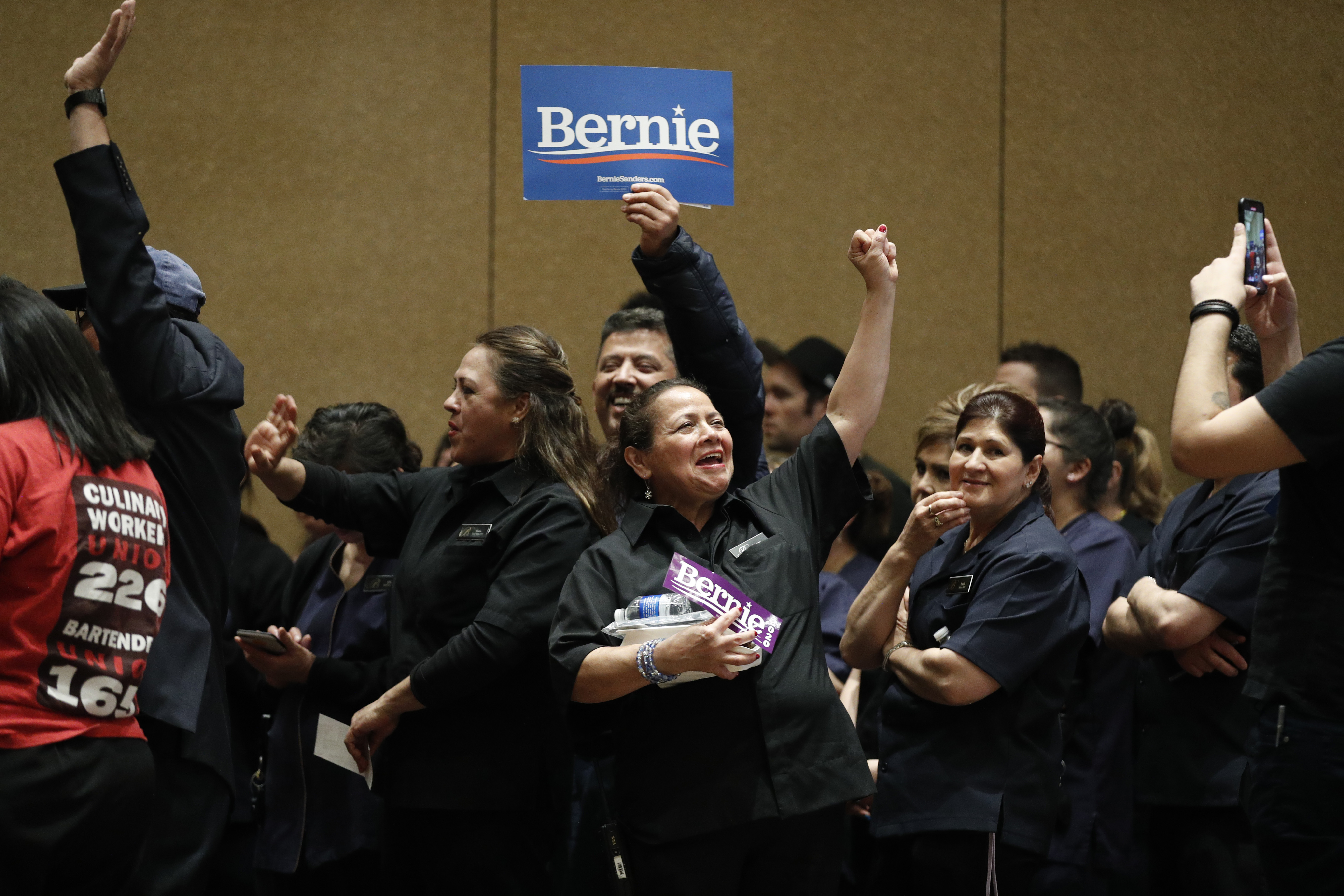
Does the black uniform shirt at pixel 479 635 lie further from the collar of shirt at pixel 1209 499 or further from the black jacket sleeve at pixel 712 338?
the collar of shirt at pixel 1209 499

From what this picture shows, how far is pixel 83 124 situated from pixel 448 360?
8.29 feet

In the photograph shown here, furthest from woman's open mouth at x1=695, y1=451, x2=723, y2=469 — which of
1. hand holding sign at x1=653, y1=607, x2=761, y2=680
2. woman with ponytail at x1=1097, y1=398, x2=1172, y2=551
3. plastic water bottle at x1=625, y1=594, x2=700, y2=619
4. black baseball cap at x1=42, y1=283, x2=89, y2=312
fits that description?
woman with ponytail at x1=1097, y1=398, x2=1172, y2=551

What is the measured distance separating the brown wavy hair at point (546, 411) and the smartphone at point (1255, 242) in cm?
127

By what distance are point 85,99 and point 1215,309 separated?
183cm

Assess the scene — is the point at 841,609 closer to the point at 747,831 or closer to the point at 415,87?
the point at 747,831

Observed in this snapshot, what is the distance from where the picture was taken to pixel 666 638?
200cm

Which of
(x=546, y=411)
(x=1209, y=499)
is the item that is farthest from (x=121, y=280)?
(x=1209, y=499)

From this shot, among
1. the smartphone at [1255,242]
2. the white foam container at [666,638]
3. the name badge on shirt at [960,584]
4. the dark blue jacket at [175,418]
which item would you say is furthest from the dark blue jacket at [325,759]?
the smartphone at [1255,242]

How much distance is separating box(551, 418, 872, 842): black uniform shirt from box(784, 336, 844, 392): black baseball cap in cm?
187

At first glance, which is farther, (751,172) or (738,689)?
(751,172)

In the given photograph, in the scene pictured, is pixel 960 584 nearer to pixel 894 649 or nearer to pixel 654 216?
pixel 894 649

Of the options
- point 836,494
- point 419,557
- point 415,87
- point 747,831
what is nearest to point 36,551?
point 419,557

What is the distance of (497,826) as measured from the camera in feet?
7.97

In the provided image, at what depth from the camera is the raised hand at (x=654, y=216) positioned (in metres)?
2.48
